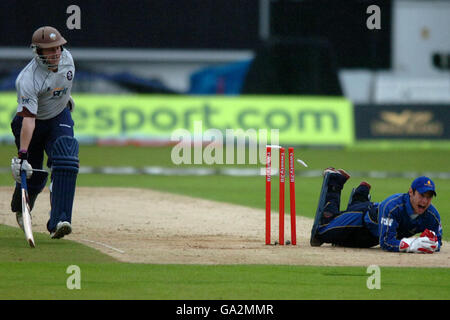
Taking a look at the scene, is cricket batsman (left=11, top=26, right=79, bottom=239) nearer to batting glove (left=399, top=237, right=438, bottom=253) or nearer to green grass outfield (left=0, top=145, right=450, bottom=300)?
green grass outfield (left=0, top=145, right=450, bottom=300)

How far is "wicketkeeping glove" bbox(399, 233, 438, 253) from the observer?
37.7ft

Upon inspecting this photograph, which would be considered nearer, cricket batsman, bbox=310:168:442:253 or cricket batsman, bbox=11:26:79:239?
cricket batsman, bbox=310:168:442:253

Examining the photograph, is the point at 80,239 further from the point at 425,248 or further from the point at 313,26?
the point at 313,26

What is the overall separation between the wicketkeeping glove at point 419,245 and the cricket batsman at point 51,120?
389cm

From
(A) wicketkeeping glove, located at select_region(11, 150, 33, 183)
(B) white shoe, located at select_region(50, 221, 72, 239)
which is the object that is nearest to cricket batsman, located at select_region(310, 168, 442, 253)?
(B) white shoe, located at select_region(50, 221, 72, 239)

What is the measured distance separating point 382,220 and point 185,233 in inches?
126

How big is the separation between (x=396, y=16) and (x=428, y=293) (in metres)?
42.3

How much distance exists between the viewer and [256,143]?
33156mm

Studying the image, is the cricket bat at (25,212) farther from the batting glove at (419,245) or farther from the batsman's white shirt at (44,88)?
the batting glove at (419,245)

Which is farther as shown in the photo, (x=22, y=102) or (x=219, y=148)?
(x=219, y=148)

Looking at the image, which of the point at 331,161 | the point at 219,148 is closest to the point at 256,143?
the point at 219,148

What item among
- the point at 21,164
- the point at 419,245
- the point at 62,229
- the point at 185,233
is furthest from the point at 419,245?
the point at 21,164

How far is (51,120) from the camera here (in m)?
12.2

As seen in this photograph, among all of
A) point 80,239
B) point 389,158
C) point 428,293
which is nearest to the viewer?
point 428,293
